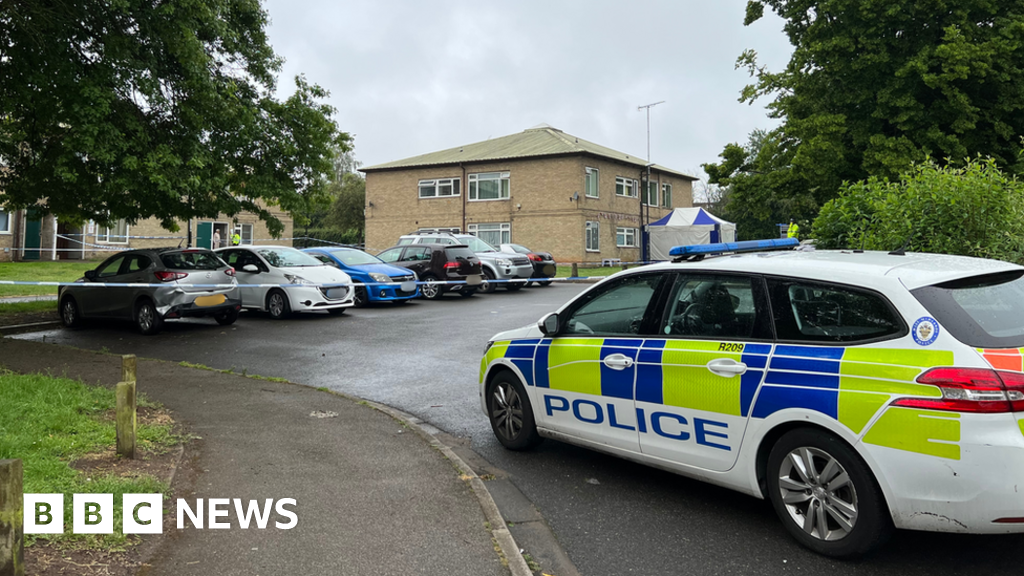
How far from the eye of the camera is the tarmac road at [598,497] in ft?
12.7

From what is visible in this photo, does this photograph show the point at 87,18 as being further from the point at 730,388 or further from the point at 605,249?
the point at 605,249

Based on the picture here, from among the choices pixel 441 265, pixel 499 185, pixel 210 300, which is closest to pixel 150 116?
pixel 210 300

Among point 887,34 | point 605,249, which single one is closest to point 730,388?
point 887,34

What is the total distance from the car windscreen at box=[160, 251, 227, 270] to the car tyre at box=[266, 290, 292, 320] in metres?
1.82

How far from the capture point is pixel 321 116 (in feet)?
50.0

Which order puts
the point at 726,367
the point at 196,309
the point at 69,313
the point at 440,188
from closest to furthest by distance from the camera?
the point at 726,367, the point at 196,309, the point at 69,313, the point at 440,188

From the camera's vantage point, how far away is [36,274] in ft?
85.3

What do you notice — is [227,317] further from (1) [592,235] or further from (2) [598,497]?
(1) [592,235]

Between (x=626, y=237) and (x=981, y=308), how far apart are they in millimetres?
39862

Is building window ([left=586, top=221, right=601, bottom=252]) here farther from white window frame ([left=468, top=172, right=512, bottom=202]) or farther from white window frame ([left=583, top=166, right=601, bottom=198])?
white window frame ([left=468, top=172, right=512, bottom=202])

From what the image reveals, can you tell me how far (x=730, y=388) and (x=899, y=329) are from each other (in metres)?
0.94

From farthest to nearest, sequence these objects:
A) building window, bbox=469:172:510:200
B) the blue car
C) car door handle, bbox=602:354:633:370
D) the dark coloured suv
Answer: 1. building window, bbox=469:172:510:200
2. the dark coloured suv
3. the blue car
4. car door handle, bbox=602:354:633:370

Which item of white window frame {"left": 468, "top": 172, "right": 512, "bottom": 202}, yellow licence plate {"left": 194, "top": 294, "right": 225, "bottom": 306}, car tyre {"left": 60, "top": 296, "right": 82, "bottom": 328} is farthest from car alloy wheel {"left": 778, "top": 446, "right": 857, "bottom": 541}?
white window frame {"left": 468, "top": 172, "right": 512, "bottom": 202}

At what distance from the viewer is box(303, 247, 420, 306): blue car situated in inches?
702
